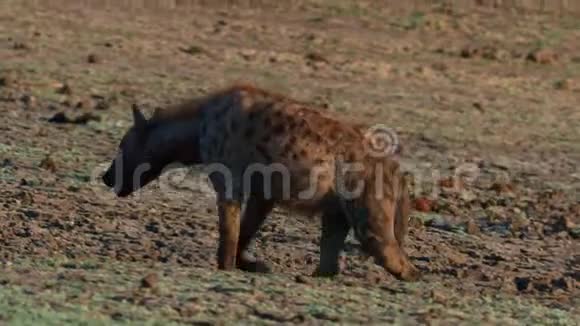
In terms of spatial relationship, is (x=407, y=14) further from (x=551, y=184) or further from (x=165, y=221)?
(x=165, y=221)

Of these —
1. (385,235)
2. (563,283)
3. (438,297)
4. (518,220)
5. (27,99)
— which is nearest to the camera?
(438,297)

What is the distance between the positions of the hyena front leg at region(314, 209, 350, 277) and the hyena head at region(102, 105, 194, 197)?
119 cm

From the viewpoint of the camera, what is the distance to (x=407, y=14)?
23.6 metres

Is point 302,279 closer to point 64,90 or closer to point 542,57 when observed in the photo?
point 64,90

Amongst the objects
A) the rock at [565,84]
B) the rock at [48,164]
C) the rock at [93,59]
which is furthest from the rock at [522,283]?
the rock at [565,84]

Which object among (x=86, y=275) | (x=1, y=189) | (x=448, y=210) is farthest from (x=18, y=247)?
(x=448, y=210)

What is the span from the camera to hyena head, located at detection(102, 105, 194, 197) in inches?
401

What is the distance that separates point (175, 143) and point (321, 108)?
2.62ft

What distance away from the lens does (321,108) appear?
396 inches

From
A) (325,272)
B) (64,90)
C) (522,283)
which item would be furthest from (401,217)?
(64,90)

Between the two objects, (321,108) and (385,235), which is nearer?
(385,235)

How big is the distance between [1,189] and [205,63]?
25.3 feet

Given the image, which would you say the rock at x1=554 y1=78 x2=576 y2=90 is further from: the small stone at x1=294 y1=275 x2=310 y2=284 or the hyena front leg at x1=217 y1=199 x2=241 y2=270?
the small stone at x1=294 y1=275 x2=310 y2=284

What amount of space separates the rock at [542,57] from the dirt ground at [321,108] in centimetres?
3
